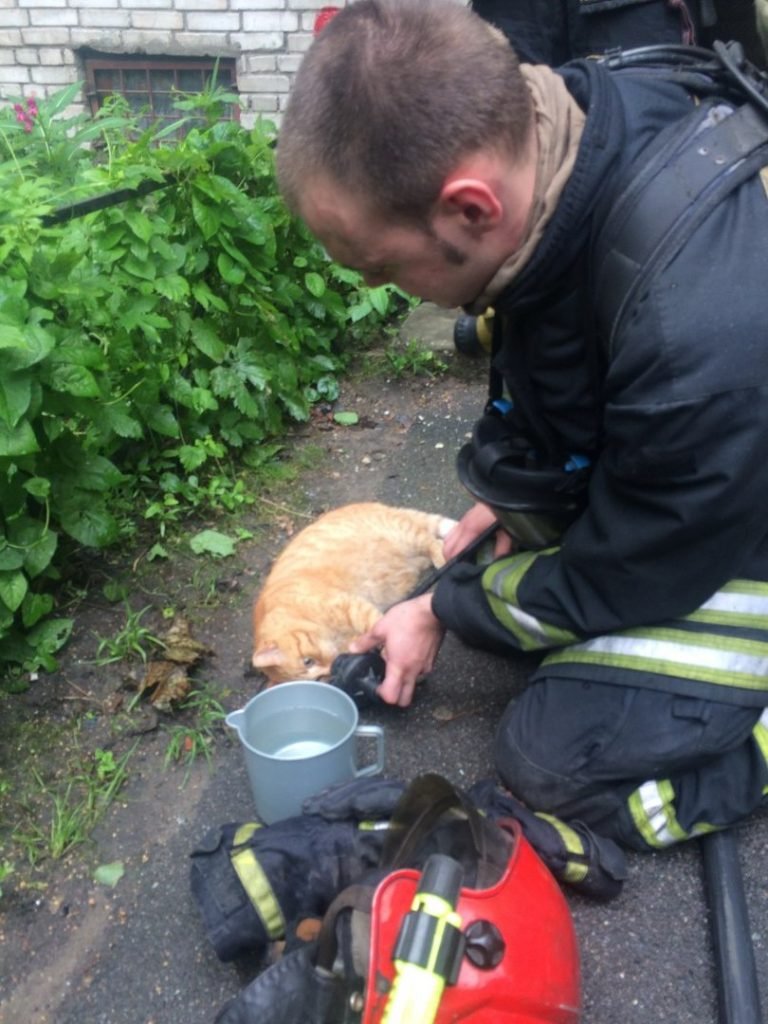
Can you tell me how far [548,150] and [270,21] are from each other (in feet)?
17.9

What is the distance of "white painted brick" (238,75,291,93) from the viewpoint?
6344 millimetres

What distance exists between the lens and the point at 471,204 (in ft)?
4.72

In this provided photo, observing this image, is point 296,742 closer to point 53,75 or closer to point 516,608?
point 516,608

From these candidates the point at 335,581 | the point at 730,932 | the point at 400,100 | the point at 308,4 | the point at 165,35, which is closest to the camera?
the point at 400,100

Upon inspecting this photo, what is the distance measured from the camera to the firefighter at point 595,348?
139 cm

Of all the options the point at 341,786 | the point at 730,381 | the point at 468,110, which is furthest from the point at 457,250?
the point at 341,786

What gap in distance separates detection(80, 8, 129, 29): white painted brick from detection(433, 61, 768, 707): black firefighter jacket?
575 centimetres

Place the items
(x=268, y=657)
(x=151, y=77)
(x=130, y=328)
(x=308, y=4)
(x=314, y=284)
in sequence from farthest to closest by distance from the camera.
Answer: (x=151, y=77) < (x=308, y=4) < (x=314, y=284) < (x=130, y=328) < (x=268, y=657)

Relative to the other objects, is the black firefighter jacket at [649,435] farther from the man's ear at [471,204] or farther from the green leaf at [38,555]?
the green leaf at [38,555]

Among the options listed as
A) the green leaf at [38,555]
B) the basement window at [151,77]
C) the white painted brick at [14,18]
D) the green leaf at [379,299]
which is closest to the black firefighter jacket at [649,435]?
the green leaf at [38,555]

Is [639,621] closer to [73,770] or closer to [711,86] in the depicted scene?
[711,86]

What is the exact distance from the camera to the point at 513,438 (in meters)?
2.02

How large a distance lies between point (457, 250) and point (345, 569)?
1.49 metres

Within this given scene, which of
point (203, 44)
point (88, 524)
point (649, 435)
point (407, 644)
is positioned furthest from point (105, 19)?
point (649, 435)
